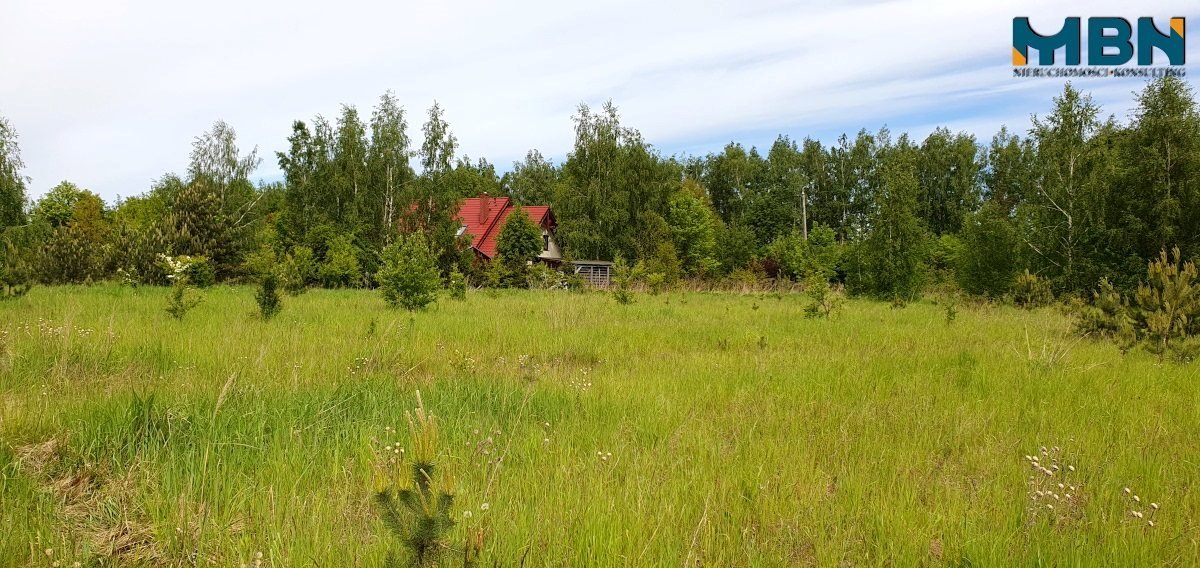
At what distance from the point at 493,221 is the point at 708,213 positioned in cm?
1731

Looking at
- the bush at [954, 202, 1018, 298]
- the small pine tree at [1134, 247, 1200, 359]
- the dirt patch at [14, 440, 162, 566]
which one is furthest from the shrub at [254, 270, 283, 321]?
the bush at [954, 202, 1018, 298]

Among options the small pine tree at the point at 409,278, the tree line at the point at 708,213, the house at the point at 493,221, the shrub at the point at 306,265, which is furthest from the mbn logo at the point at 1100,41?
the house at the point at 493,221

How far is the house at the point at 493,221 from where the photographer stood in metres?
43.2

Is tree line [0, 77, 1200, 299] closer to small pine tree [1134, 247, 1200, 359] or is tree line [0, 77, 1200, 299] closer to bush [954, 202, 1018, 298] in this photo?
bush [954, 202, 1018, 298]

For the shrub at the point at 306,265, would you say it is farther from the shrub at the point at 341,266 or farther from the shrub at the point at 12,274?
the shrub at the point at 12,274

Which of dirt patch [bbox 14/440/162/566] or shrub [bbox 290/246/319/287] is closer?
dirt patch [bbox 14/440/162/566]

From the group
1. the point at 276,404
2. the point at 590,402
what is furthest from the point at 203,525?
the point at 590,402

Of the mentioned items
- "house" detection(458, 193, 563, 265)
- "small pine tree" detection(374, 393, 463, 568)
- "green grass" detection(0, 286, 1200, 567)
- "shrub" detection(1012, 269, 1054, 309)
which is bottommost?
"shrub" detection(1012, 269, 1054, 309)

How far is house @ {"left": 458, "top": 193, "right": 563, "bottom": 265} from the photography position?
142 ft

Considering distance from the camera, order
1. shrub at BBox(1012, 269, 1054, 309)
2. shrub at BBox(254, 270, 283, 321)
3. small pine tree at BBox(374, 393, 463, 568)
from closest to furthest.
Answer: small pine tree at BBox(374, 393, 463, 568), shrub at BBox(254, 270, 283, 321), shrub at BBox(1012, 269, 1054, 309)

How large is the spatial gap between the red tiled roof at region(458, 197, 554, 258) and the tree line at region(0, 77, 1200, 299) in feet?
11.0

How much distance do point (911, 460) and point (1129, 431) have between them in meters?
1.87

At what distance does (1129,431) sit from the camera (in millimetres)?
4188

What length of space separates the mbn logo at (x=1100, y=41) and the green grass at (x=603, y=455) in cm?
855
